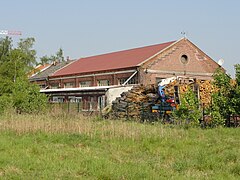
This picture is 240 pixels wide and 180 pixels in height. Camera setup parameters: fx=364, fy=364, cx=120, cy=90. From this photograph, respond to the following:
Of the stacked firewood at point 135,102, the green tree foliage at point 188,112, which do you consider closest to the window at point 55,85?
the stacked firewood at point 135,102

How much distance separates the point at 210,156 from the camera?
32.8ft

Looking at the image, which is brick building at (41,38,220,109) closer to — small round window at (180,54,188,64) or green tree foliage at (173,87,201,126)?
small round window at (180,54,188,64)

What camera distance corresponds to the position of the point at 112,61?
4844cm

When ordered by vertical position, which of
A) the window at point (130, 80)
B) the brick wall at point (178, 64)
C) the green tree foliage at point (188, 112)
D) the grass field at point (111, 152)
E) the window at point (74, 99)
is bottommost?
the grass field at point (111, 152)

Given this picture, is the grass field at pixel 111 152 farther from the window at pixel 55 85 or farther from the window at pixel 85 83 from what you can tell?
the window at pixel 55 85

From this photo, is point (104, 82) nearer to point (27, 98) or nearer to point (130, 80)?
point (130, 80)

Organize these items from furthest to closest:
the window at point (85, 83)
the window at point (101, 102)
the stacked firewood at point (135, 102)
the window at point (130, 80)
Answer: the window at point (85, 83) < the window at point (130, 80) < the window at point (101, 102) < the stacked firewood at point (135, 102)

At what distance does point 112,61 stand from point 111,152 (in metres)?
37.9

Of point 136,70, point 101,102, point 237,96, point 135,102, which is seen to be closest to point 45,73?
point 136,70

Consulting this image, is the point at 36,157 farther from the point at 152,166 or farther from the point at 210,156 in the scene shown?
the point at 210,156

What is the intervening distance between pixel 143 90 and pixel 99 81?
20.1 meters

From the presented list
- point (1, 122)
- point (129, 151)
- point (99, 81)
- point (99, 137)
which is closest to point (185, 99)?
point (99, 137)

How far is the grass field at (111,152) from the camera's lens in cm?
820

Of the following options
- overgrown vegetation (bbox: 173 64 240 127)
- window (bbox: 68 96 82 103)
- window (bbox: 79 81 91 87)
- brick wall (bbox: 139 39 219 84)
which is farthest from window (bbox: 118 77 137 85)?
overgrown vegetation (bbox: 173 64 240 127)
